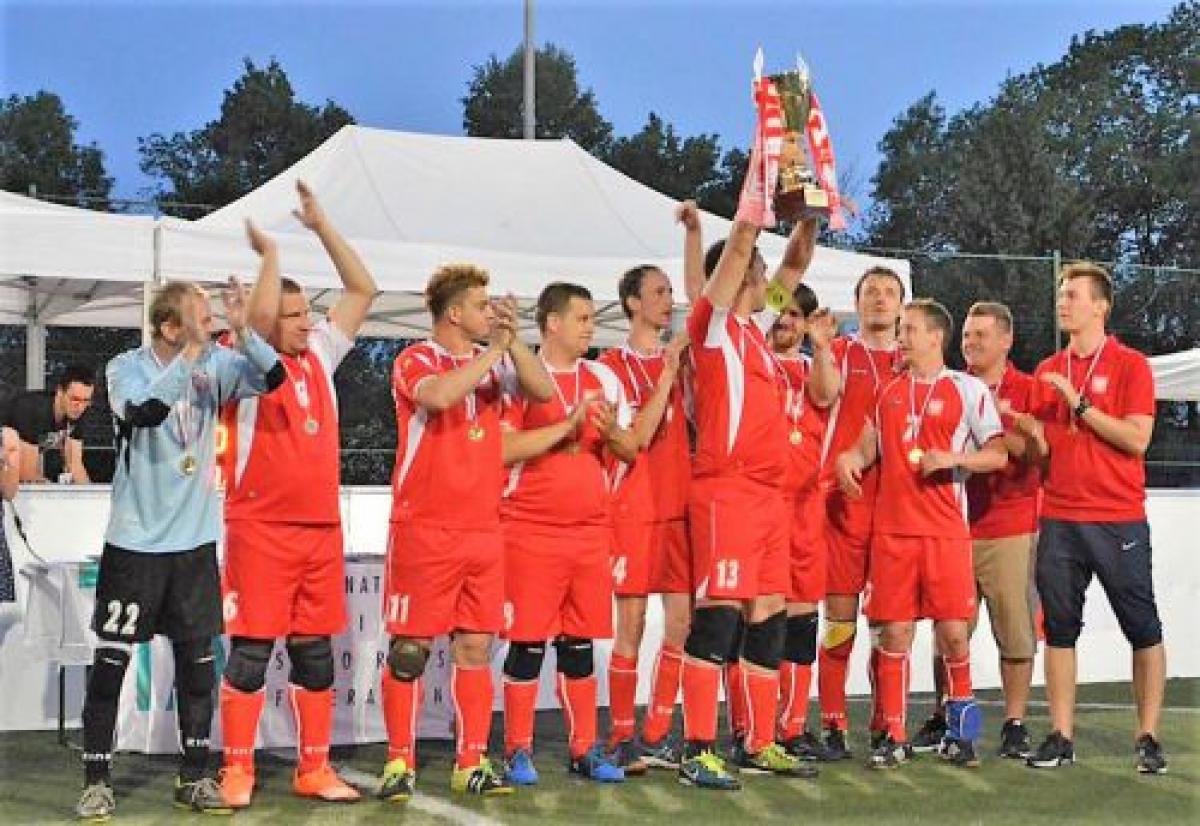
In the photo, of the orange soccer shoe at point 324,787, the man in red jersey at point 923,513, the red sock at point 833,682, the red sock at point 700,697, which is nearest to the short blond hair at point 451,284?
the red sock at point 700,697

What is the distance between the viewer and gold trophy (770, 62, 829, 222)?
639cm

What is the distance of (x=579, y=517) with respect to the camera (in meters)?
6.49

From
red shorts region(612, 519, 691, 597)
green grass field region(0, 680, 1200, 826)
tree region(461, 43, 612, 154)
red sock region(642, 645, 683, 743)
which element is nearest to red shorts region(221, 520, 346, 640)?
green grass field region(0, 680, 1200, 826)

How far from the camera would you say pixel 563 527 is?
21.2ft

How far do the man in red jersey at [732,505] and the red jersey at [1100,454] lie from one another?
4.39 feet

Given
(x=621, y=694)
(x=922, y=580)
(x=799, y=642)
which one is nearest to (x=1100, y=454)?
(x=922, y=580)

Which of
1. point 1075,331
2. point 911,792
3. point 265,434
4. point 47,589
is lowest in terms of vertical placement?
point 911,792

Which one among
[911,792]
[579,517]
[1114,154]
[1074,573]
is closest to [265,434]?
[579,517]

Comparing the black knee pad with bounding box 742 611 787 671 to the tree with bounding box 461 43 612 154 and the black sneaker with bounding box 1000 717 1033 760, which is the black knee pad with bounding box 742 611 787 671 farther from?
the tree with bounding box 461 43 612 154

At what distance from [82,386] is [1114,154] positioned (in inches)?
1607

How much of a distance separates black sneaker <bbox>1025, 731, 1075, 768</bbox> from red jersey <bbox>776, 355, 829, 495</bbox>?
1501mm

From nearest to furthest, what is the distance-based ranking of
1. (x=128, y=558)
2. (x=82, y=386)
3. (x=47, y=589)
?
(x=128, y=558)
(x=47, y=589)
(x=82, y=386)

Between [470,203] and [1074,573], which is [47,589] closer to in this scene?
[1074,573]

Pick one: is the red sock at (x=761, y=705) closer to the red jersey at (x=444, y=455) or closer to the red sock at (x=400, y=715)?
the red jersey at (x=444, y=455)
